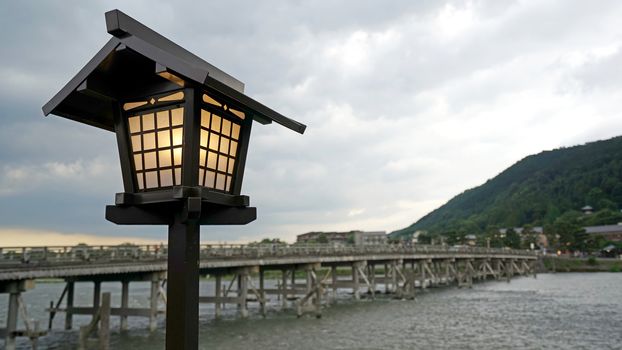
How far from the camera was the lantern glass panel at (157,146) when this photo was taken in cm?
572

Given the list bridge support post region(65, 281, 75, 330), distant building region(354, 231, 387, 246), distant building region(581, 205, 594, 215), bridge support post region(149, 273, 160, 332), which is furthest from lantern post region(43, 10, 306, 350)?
distant building region(581, 205, 594, 215)

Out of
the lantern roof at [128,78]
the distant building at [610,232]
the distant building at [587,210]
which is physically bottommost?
the lantern roof at [128,78]

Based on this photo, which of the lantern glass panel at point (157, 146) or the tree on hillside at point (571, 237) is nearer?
the lantern glass panel at point (157, 146)

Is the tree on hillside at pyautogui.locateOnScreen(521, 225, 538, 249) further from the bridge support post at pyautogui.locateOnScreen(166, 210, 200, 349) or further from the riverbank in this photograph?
the bridge support post at pyautogui.locateOnScreen(166, 210, 200, 349)

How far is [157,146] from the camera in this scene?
5.85 m

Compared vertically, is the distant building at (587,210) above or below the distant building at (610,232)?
above

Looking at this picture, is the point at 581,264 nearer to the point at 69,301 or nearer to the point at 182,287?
the point at 69,301

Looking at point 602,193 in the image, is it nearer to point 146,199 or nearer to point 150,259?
point 150,259

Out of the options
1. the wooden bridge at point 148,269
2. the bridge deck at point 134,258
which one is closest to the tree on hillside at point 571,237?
the wooden bridge at point 148,269

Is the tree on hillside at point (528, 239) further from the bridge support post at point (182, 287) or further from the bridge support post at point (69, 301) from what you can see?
the bridge support post at point (182, 287)

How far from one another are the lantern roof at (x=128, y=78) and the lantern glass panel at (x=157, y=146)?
31 cm

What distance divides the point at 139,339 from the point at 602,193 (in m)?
195

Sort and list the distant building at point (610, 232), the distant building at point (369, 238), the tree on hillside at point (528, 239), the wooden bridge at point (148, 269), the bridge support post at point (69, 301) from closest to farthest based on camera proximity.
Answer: the wooden bridge at point (148, 269)
the bridge support post at point (69, 301)
the tree on hillside at point (528, 239)
the distant building at point (369, 238)
the distant building at point (610, 232)

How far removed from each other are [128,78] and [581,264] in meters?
105
